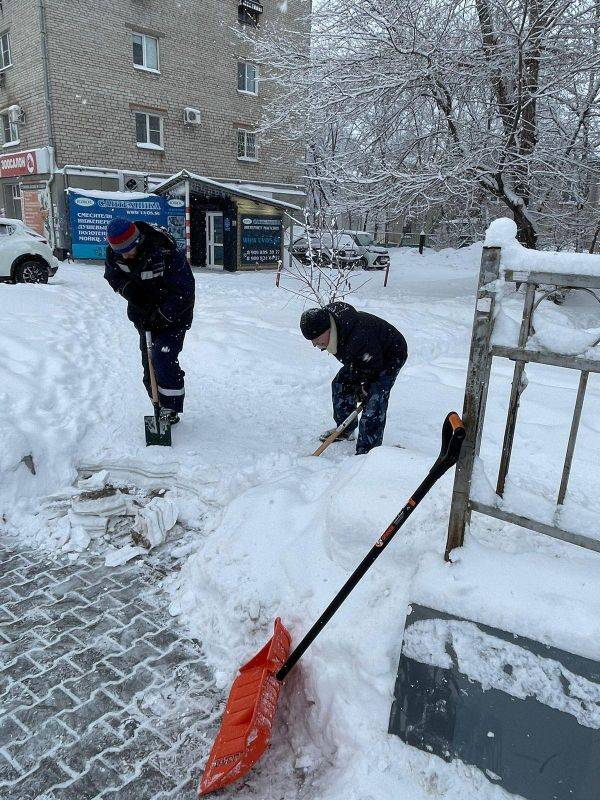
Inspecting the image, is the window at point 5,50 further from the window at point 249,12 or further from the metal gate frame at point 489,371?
the metal gate frame at point 489,371

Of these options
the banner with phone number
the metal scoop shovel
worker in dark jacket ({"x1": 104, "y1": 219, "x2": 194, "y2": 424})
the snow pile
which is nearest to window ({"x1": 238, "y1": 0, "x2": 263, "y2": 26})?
the banner with phone number

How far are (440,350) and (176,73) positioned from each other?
15859 millimetres

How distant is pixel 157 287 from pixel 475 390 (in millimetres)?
2763

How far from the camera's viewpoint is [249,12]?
19562 mm

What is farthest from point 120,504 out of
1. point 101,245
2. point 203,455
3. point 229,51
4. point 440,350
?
point 229,51

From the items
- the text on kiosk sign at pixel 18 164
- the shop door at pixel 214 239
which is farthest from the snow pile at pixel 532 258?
the text on kiosk sign at pixel 18 164

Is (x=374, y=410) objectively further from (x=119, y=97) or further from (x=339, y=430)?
(x=119, y=97)

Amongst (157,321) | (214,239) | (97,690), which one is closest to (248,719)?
(97,690)

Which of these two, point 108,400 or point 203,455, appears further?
point 108,400

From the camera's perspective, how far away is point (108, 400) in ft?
15.8

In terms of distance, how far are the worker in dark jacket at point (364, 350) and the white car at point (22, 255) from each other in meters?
9.23

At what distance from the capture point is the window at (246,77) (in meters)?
19.9

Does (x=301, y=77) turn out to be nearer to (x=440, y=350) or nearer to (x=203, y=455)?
(x=440, y=350)

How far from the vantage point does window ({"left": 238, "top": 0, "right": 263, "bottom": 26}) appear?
19.3m
